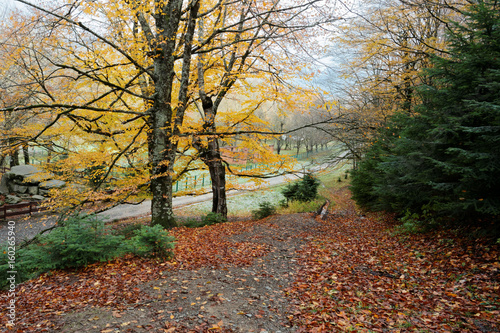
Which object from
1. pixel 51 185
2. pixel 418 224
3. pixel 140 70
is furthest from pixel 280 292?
pixel 51 185

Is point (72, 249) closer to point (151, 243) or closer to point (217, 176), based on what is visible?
point (151, 243)

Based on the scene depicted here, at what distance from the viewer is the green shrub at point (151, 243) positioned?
5.18 metres

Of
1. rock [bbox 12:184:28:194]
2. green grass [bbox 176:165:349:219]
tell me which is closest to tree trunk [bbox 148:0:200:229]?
green grass [bbox 176:165:349:219]

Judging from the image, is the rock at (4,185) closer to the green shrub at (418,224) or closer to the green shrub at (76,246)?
the green shrub at (76,246)

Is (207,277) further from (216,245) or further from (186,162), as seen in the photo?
(186,162)

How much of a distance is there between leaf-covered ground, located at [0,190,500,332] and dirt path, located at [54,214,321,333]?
1 cm

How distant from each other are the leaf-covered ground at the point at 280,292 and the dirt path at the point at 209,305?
0.05ft

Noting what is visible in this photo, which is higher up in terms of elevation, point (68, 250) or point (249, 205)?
point (68, 250)

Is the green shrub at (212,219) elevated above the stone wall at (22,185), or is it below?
below

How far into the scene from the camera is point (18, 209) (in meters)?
14.5

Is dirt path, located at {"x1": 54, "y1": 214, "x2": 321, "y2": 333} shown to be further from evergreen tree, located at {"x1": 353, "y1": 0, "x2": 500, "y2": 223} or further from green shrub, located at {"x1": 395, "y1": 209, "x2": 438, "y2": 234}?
evergreen tree, located at {"x1": 353, "y1": 0, "x2": 500, "y2": 223}

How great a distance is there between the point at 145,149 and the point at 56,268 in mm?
5987

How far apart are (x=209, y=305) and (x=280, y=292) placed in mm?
1354

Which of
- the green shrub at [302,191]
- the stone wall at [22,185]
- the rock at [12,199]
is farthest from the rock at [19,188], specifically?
the green shrub at [302,191]
